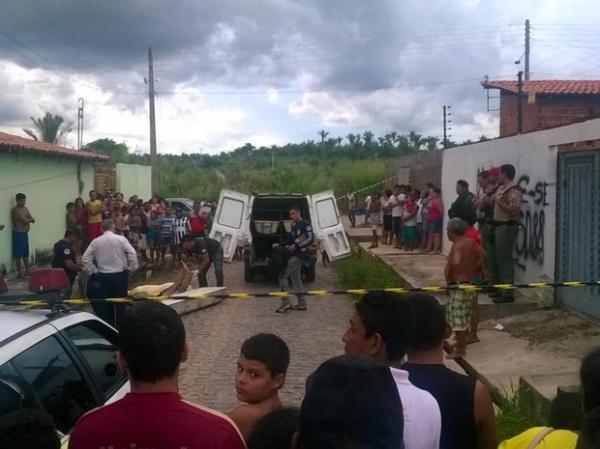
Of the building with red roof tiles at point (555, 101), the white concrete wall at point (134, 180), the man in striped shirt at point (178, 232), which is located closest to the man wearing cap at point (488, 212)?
the man in striped shirt at point (178, 232)

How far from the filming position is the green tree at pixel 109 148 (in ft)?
186

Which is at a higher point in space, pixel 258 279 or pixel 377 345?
pixel 377 345

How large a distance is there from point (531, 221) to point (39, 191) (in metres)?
13.4

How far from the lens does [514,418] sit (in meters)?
6.14

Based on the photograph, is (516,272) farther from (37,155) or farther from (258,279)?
(37,155)

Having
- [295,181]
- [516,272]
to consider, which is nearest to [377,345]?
[516,272]

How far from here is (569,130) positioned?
1005 centimetres

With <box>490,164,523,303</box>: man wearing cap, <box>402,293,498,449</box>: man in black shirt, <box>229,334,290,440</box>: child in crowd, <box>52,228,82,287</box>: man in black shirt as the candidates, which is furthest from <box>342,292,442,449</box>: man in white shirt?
<box>52,228,82,287</box>: man in black shirt

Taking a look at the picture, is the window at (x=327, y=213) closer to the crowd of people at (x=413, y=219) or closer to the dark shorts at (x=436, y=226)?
the crowd of people at (x=413, y=219)

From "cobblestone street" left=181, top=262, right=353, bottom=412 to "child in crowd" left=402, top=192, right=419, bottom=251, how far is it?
357cm

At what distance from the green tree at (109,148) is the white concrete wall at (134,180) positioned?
64.9ft

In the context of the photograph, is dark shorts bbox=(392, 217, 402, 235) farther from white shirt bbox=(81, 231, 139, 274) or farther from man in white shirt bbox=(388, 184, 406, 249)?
white shirt bbox=(81, 231, 139, 274)

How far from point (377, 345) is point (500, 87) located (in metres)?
27.5

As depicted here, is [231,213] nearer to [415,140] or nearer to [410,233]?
[410,233]
